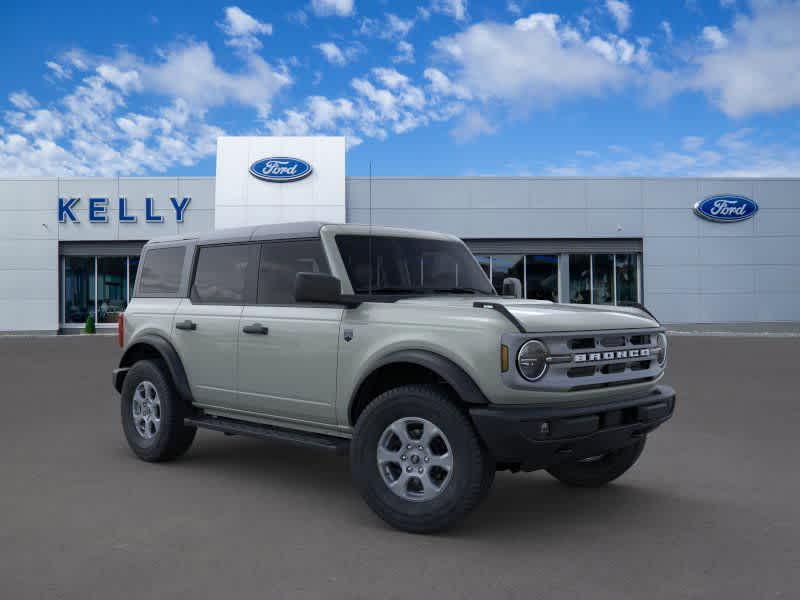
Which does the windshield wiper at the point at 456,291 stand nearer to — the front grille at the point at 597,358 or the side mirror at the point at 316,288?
the side mirror at the point at 316,288

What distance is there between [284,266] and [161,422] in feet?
6.08

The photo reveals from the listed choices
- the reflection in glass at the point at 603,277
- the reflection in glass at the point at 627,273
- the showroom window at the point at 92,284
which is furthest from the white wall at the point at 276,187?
the reflection in glass at the point at 627,273

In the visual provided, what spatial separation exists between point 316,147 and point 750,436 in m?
25.6

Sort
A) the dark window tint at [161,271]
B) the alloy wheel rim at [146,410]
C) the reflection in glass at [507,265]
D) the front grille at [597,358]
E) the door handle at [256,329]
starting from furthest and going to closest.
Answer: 1. the reflection in glass at [507,265]
2. the dark window tint at [161,271]
3. the alloy wheel rim at [146,410]
4. the door handle at [256,329]
5. the front grille at [597,358]

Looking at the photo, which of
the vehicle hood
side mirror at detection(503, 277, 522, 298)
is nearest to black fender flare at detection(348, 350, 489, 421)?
the vehicle hood

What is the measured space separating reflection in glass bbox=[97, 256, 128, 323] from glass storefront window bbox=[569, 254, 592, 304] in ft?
63.7

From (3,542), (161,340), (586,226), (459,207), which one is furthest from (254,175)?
(3,542)

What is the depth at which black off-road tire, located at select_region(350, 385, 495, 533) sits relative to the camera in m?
4.23

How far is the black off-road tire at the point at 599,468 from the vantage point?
215 inches

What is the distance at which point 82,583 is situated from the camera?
367 centimetres

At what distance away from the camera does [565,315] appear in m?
4.53

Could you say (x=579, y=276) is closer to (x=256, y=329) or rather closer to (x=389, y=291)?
(x=389, y=291)

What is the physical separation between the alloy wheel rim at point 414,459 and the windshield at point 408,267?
116 cm

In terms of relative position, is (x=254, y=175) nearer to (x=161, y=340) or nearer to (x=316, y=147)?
(x=316, y=147)
